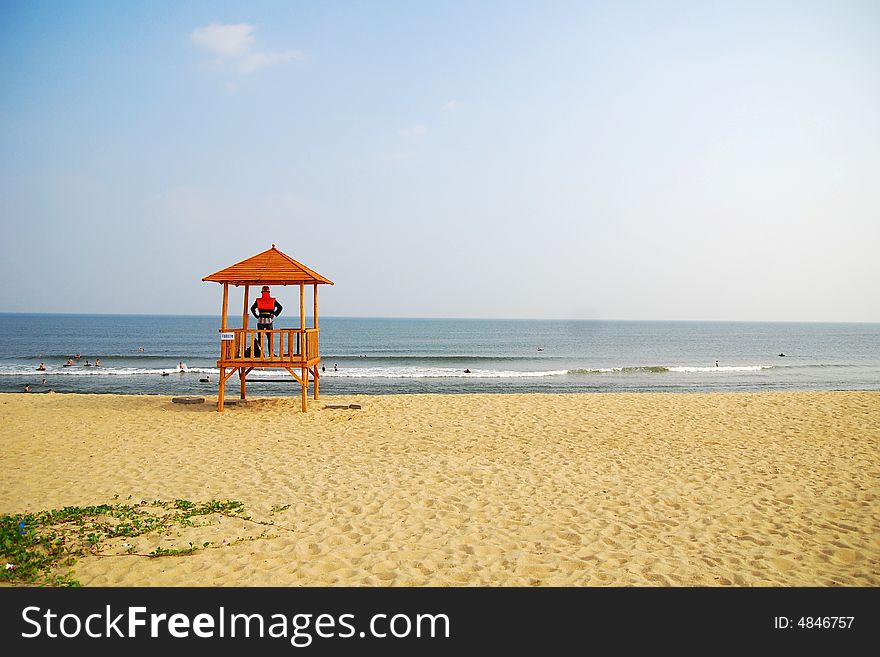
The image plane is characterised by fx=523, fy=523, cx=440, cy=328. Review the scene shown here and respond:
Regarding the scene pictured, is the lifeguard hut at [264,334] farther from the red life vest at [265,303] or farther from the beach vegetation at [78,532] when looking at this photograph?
the beach vegetation at [78,532]

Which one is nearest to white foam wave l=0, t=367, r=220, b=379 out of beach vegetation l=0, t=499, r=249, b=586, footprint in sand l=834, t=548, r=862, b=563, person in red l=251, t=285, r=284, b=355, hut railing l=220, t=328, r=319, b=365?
hut railing l=220, t=328, r=319, b=365

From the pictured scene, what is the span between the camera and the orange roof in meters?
12.5

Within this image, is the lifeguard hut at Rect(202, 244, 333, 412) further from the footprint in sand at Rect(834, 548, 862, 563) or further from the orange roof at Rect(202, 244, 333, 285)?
the footprint in sand at Rect(834, 548, 862, 563)

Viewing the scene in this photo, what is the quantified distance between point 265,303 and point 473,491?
26.5ft

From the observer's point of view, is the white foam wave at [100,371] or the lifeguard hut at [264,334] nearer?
the lifeguard hut at [264,334]

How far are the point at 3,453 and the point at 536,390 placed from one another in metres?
18.5

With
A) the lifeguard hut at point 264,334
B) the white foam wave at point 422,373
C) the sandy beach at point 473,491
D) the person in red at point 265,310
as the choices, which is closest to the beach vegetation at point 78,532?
the sandy beach at point 473,491

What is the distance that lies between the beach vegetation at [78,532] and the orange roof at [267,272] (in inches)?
278

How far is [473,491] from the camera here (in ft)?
22.5

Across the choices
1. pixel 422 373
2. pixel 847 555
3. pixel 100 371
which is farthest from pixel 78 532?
pixel 100 371

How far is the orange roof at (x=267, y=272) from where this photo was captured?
12484 millimetres

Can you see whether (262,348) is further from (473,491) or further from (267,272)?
(473,491)
